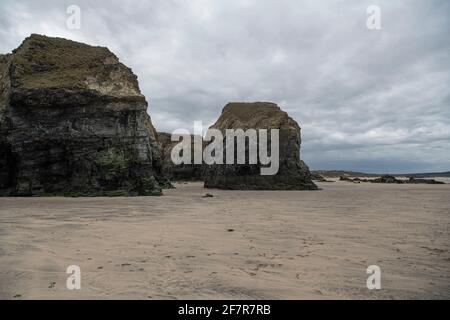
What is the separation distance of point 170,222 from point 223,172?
84.3 feet

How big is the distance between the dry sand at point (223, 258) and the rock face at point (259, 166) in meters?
22.0

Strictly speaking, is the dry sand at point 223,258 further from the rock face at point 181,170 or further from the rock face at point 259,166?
the rock face at point 181,170

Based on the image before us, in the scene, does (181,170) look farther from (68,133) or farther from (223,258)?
(223,258)

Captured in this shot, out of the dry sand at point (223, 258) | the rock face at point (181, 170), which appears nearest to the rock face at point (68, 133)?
the dry sand at point (223, 258)

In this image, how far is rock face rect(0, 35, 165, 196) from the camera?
1998cm

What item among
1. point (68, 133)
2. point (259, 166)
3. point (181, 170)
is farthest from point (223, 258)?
point (181, 170)

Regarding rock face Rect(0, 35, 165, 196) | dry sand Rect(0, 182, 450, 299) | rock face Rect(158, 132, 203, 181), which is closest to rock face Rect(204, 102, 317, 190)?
rock face Rect(0, 35, 165, 196)

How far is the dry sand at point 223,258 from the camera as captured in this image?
13.2 ft

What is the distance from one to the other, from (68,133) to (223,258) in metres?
17.6

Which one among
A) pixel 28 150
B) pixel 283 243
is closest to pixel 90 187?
pixel 28 150

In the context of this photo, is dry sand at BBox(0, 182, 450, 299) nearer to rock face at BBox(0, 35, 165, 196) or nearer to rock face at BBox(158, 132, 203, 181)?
rock face at BBox(0, 35, 165, 196)

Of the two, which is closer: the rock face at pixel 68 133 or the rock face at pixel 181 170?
the rock face at pixel 68 133

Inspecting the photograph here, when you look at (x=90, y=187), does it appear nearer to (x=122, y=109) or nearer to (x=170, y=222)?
(x=122, y=109)
